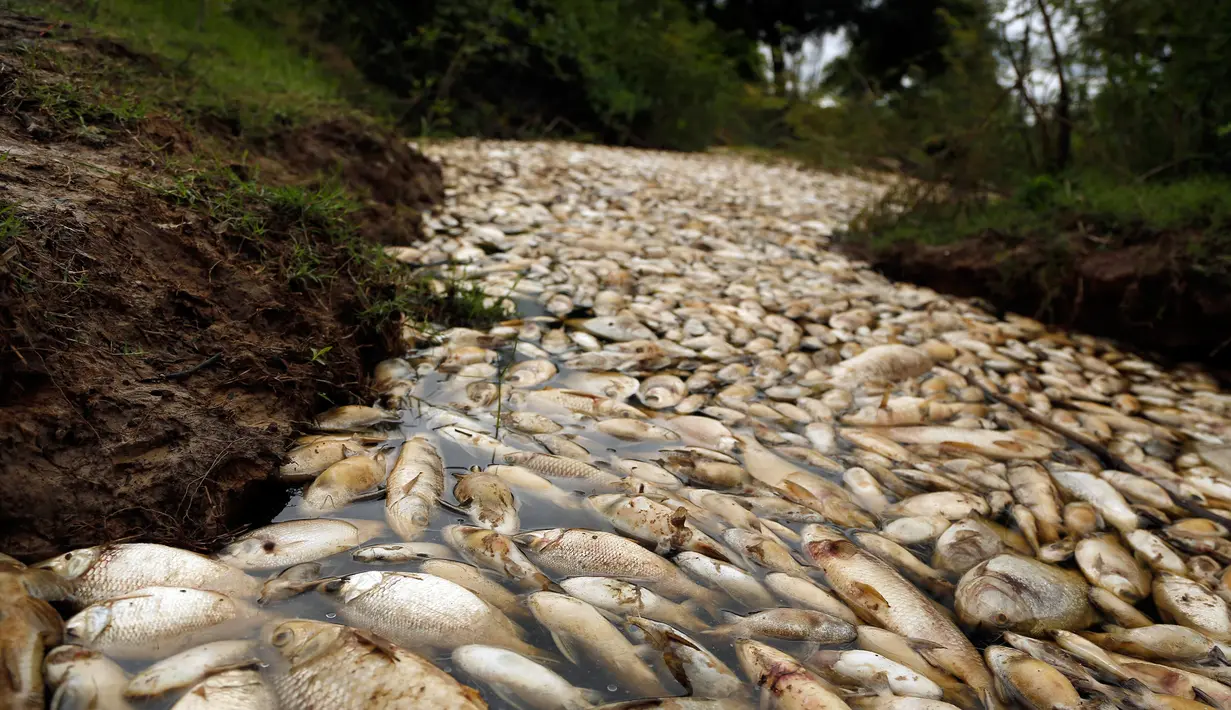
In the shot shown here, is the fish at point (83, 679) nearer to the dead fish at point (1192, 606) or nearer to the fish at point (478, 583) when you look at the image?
the fish at point (478, 583)

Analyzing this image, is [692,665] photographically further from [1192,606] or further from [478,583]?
[1192,606]

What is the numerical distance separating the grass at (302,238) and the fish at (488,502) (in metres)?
0.72

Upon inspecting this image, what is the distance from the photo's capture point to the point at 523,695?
945mm

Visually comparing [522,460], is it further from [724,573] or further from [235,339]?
[235,339]

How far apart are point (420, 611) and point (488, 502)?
33 cm

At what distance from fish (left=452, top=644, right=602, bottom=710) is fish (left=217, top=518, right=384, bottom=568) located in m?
0.33

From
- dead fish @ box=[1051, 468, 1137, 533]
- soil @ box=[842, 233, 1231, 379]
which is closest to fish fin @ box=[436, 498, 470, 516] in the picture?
dead fish @ box=[1051, 468, 1137, 533]

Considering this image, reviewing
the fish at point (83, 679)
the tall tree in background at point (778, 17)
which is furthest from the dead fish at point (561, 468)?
the tall tree in background at point (778, 17)

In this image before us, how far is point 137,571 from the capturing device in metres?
Result: 1.04

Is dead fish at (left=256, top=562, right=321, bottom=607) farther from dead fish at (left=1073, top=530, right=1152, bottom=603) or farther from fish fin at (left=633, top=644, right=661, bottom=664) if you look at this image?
dead fish at (left=1073, top=530, right=1152, bottom=603)

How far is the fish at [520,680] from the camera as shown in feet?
3.09

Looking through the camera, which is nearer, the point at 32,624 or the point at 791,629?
the point at 32,624

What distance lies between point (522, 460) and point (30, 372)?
0.85 metres

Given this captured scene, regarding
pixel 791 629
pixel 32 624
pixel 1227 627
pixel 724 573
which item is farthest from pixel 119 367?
pixel 1227 627
